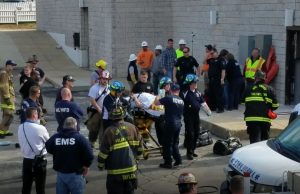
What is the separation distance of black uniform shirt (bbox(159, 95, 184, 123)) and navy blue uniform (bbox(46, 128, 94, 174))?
3.27 metres

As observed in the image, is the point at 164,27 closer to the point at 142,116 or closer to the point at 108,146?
the point at 142,116

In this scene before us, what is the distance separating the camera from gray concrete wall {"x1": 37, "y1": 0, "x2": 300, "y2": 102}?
1752 centimetres

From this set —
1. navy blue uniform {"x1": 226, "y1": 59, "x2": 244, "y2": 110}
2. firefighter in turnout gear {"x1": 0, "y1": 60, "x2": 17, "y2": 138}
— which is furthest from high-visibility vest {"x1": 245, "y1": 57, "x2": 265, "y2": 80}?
firefighter in turnout gear {"x1": 0, "y1": 60, "x2": 17, "y2": 138}

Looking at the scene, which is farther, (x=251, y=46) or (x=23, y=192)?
(x=251, y=46)

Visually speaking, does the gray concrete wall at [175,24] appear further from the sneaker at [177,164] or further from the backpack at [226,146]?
the sneaker at [177,164]

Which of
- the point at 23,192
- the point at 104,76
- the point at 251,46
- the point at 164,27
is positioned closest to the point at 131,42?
the point at 164,27

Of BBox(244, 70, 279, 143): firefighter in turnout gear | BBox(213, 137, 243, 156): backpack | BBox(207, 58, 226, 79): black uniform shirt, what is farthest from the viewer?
BBox(207, 58, 226, 79): black uniform shirt

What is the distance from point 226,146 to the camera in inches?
486

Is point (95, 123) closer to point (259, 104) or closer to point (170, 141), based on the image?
point (170, 141)

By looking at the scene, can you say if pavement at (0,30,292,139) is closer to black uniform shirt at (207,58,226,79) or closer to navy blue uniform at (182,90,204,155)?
black uniform shirt at (207,58,226,79)

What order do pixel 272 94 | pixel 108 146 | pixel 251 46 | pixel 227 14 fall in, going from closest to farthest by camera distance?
pixel 108 146, pixel 272 94, pixel 251 46, pixel 227 14

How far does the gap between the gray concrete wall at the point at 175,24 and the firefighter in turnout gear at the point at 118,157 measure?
9.67m

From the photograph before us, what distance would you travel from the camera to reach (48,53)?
3128cm

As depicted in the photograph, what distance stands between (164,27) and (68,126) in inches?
664
